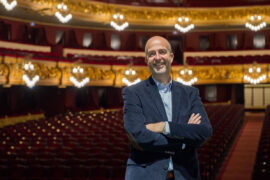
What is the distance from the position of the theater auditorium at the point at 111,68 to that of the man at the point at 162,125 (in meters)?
4.24

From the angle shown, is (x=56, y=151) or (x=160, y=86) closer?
(x=160, y=86)

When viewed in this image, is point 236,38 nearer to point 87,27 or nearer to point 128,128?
point 87,27

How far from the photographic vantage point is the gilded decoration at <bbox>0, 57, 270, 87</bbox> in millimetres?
11242

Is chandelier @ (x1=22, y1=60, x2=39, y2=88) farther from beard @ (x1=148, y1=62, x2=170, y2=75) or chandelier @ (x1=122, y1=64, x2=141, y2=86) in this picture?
beard @ (x1=148, y1=62, x2=170, y2=75)

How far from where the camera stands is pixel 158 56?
1539 mm

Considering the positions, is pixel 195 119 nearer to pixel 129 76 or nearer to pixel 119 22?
pixel 129 76

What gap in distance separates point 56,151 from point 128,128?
15.0 feet

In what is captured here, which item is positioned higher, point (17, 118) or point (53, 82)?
point (53, 82)

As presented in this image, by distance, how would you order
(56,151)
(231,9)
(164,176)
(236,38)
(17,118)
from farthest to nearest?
(236,38)
(231,9)
(17,118)
(56,151)
(164,176)

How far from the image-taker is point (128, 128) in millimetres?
1474

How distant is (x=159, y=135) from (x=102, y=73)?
14.1 meters

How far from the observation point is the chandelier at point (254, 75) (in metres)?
15.4

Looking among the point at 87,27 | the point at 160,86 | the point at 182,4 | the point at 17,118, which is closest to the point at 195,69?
the point at 182,4

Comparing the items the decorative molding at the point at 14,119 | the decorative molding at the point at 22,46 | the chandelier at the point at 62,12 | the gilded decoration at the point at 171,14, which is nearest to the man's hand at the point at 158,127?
the decorative molding at the point at 14,119
